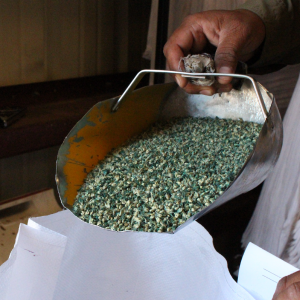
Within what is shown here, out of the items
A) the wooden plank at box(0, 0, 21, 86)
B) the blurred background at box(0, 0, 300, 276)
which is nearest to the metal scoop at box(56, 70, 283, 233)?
the blurred background at box(0, 0, 300, 276)

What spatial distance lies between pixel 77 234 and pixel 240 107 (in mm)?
359

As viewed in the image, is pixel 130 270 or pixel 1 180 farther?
pixel 1 180

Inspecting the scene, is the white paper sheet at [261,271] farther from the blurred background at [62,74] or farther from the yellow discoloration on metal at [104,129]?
the blurred background at [62,74]

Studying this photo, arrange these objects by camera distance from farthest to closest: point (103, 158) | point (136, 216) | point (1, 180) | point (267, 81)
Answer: point (1, 180), point (267, 81), point (103, 158), point (136, 216)

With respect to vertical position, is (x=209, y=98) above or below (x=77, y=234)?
above

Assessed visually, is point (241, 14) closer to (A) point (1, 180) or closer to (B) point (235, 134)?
(B) point (235, 134)

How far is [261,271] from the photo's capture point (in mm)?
404

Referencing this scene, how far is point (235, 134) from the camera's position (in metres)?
0.58

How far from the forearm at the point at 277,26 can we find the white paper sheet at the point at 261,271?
47 centimetres

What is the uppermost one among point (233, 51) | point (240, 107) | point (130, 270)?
point (233, 51)

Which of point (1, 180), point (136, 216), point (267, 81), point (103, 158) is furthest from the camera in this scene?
point (1, 180)

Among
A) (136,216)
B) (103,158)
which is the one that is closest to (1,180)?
(103,158)

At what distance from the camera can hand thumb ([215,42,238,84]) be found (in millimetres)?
477

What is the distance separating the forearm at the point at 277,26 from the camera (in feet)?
2.33
